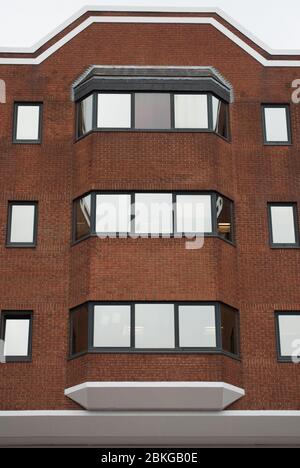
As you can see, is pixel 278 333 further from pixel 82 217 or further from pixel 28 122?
pixel 28 122

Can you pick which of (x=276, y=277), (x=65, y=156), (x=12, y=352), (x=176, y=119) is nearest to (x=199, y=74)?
(x=176, y=119)

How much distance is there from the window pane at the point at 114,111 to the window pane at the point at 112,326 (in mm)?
5097

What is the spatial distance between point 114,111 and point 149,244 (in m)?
3.97

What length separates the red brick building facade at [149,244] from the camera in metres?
20.3

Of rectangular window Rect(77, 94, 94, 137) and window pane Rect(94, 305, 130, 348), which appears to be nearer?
window pane Rect(94, 305, 130, 348)

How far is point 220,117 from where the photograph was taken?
2298 centimetres

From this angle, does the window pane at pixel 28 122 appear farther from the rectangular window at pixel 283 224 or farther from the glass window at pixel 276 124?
the rectangular window at pixel 283 224

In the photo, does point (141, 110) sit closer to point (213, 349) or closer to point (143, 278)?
point (143, 278)

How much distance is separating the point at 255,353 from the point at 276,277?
6.98 feet

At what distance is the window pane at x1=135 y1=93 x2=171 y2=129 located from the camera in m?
22.4

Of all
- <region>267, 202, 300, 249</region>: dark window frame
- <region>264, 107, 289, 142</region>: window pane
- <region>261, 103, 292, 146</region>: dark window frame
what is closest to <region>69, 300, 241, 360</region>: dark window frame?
<region>267, 202, 300, 249</region>: dark window frame

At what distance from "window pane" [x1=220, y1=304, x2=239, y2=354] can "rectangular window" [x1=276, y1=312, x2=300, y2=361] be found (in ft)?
3.73

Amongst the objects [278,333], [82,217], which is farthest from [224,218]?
[82,217]

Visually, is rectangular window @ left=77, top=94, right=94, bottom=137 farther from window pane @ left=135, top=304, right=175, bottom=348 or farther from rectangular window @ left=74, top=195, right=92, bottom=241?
window pane @ left=135, top=304, right=175, bottom=348
